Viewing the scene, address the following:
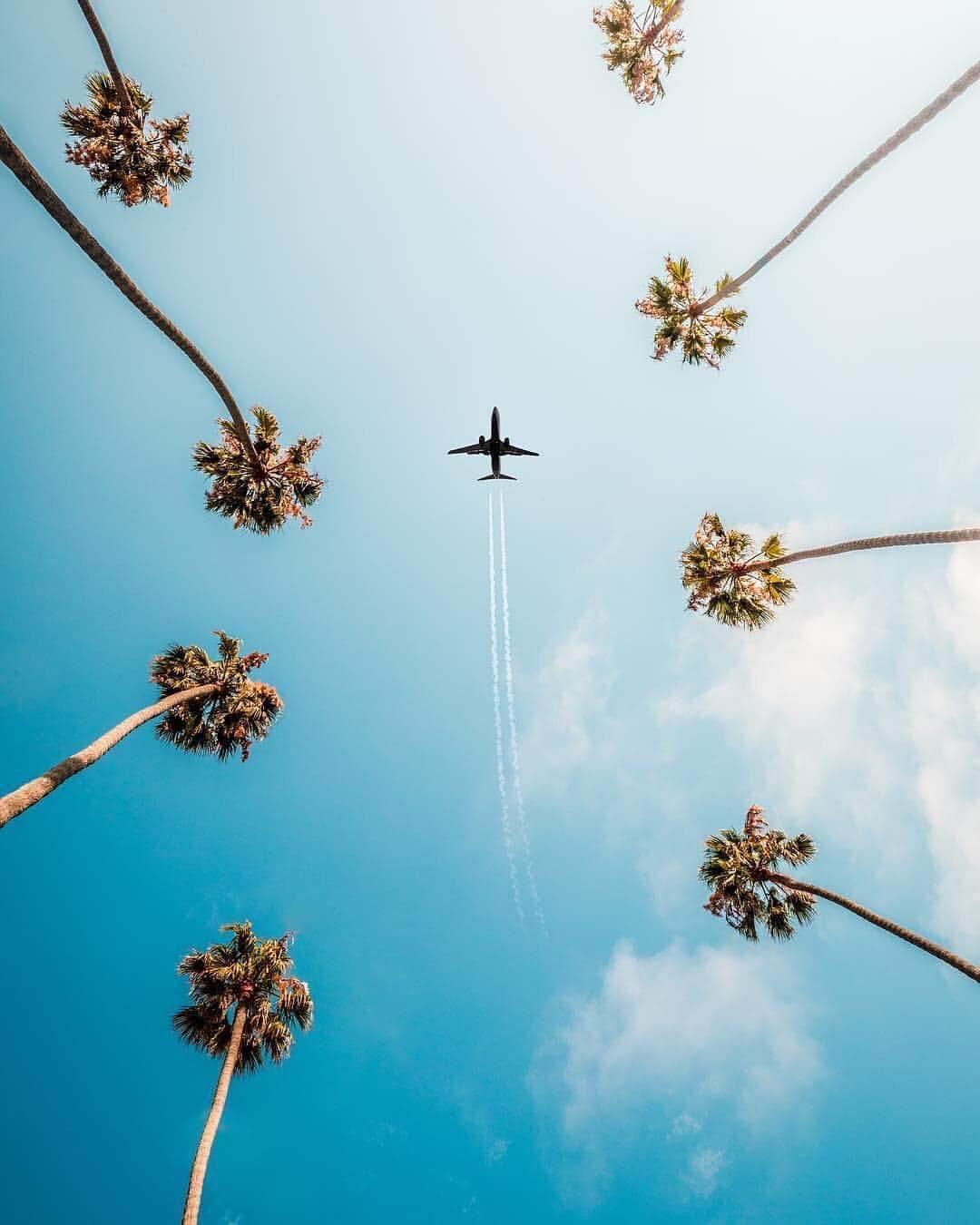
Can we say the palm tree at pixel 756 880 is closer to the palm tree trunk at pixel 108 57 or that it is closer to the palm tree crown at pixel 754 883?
the palm tree crown at pixel 754 883

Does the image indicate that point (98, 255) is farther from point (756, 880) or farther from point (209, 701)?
point (756, 880)

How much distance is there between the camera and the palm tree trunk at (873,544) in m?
9.74

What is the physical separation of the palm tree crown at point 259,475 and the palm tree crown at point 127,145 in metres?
5.06

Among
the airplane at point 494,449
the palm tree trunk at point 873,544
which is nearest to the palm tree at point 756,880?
the palm tree trunk at point 873,544

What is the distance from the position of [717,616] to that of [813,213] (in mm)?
8639

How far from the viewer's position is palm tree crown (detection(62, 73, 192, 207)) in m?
12.1

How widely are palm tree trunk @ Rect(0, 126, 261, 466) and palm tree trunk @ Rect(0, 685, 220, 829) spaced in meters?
6.97

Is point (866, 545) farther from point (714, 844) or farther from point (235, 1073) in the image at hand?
point (235, 1073)

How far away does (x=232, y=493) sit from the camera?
14859 millimetres

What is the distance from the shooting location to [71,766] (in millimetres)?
11070

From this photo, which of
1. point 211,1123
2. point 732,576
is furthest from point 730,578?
point 211,1123

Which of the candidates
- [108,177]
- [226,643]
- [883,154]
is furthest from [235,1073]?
[883,154]

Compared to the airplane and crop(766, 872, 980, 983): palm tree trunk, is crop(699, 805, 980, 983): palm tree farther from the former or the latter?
the airplane

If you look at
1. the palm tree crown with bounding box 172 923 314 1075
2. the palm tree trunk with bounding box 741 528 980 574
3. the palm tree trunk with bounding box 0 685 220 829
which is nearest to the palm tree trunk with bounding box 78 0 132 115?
the palm tree trunk with bounding box 0 685 220 829
